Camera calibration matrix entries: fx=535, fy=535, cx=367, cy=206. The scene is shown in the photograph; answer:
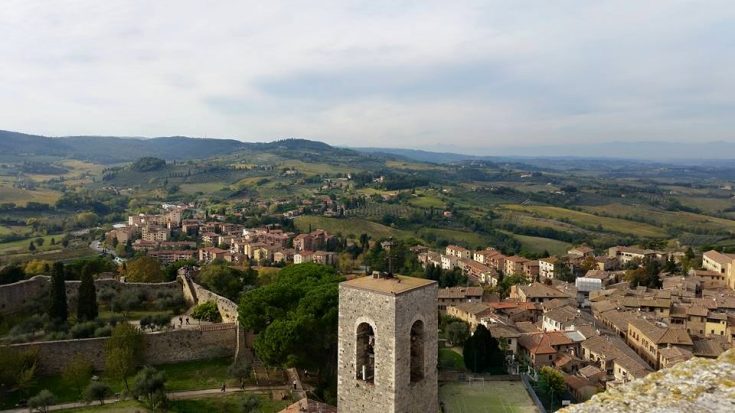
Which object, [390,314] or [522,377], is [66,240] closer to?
[522,377]

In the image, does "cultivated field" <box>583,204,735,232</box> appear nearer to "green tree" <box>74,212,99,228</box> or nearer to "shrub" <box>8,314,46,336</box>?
"green tree" <box>74,212,99,228</box>

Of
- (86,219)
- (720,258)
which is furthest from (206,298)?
(86,219)

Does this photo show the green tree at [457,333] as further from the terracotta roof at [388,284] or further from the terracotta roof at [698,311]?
the terracotta roof at [388,284]

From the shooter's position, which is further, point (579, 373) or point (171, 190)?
point (171, 190)

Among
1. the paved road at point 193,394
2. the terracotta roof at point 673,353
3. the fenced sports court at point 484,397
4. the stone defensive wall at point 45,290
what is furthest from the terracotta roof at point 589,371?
the stone defensive wall at point 45,290

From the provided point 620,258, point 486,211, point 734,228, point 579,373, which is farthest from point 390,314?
point 734,228

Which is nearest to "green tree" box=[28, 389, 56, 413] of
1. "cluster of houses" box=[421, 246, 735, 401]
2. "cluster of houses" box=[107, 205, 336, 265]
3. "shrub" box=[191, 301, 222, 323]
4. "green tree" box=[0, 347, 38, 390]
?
"green tree" box=[0, 347, 38, 390]
